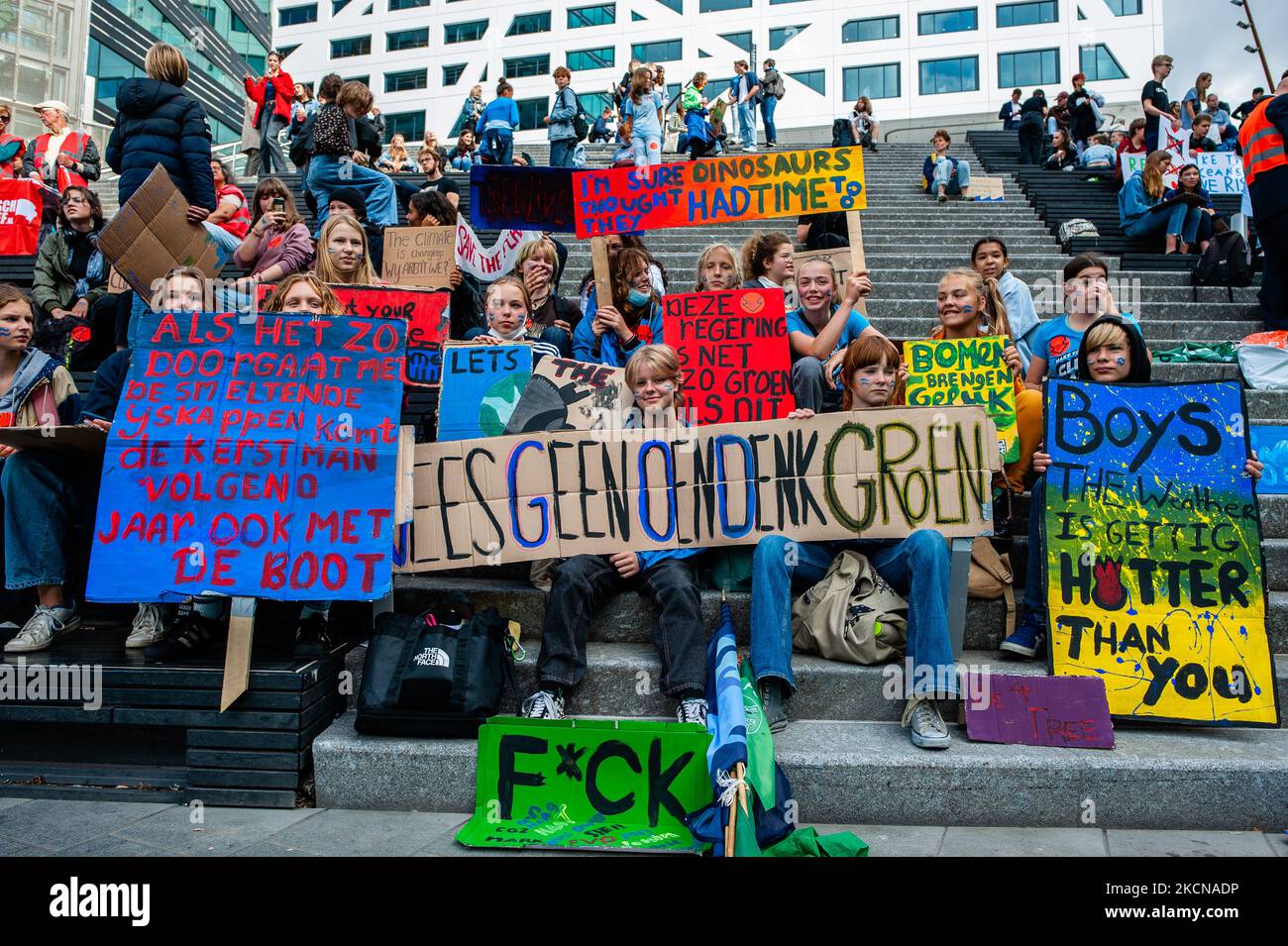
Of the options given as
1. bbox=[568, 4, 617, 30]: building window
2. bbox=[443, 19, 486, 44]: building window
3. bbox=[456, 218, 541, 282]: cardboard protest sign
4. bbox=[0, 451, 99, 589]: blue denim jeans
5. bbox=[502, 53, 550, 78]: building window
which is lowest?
bbox=[0, 451, 99, 589]: blue denim jeans

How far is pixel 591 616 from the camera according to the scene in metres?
3.86

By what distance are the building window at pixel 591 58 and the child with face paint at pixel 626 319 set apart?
133ft

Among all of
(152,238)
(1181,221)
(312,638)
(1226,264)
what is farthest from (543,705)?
(1181,221)

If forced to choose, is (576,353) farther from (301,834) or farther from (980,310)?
(301,834)

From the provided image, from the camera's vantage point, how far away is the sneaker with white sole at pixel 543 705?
340cm

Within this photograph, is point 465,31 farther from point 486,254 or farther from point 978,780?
point 978,780

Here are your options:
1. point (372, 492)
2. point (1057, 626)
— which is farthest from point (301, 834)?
point (1057, 626)

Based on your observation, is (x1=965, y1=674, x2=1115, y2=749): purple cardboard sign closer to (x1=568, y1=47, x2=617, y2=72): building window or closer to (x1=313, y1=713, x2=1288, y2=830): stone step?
(x1=313, y1=713, x2=1288, y2=830): stone step

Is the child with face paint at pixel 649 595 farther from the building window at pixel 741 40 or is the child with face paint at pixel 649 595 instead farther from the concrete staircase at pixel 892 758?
the building window at pixel 741 40

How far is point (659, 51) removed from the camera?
41219mm

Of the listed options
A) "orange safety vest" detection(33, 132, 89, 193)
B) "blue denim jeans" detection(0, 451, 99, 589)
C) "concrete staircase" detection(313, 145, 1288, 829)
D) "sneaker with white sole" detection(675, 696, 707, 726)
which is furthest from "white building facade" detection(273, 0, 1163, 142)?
"sneaker with white sole" detection(675, 696, 707, 726)

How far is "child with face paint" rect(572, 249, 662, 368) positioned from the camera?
5.13 m

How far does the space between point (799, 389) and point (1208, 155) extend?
11.7 m

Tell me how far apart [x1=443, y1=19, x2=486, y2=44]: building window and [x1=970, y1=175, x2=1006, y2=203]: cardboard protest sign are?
3797 centimetres
